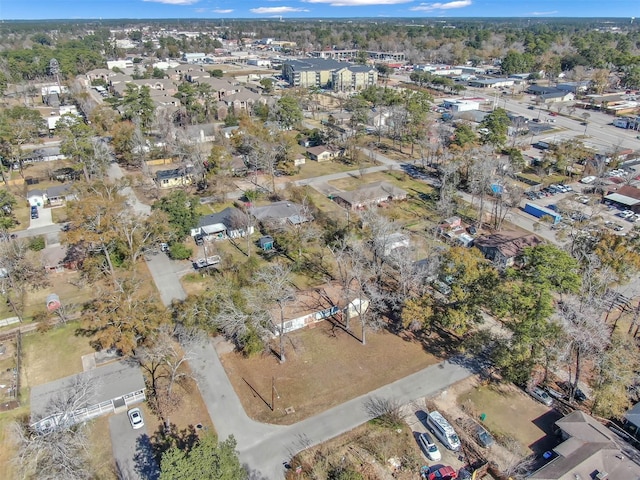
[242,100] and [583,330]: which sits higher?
[242,100]

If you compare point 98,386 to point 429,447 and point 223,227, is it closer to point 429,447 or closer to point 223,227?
point 429,447

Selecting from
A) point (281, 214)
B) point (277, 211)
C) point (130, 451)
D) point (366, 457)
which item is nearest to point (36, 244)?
→ point (277, 211)

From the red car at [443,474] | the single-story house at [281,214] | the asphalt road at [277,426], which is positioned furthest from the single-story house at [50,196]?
the red car at [443,474]

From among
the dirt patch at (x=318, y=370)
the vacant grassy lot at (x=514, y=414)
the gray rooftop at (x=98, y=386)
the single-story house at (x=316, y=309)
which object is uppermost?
the gray rooftop at (x=98, y=386)

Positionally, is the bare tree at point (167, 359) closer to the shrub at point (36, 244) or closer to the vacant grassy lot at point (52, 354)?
the vacant grassy lot at point (52, 354)

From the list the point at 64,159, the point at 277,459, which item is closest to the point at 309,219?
the point at 277,459
